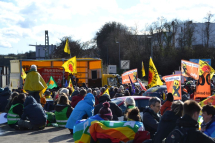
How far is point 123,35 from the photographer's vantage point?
7138cm

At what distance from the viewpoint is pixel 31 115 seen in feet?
37.8

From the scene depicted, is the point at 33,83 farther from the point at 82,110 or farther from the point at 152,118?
the point at 152,118

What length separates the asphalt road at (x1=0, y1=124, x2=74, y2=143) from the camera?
9.98m

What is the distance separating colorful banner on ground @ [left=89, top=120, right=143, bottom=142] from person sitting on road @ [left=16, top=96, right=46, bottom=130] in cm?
507

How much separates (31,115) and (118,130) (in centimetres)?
553

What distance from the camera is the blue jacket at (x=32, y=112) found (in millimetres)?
11438

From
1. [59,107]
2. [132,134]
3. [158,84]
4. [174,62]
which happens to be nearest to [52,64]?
[158,84]

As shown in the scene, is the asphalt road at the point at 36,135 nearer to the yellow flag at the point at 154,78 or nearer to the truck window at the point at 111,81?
the yellow flag at the point at 154,78

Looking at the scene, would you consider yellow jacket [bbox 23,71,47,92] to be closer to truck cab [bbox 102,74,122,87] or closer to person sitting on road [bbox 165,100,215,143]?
person sitting on road [bbox 165,100,215,143]

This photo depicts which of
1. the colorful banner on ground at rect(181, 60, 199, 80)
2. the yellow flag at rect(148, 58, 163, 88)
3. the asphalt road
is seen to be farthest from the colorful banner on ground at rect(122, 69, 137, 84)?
the asphalt road

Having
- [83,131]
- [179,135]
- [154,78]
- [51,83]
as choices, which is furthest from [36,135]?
[51,83]

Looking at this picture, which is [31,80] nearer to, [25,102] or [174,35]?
[25,102]

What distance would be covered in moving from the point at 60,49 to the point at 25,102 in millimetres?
54420

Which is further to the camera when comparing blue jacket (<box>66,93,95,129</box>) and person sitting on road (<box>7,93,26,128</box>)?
person sitting on road (<box>7,93,26,128</box>)
